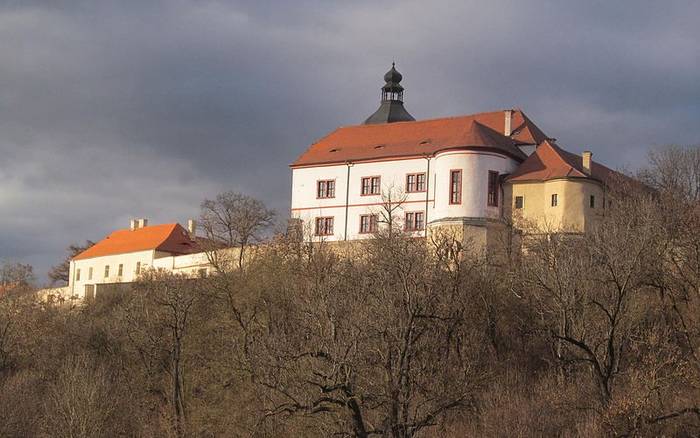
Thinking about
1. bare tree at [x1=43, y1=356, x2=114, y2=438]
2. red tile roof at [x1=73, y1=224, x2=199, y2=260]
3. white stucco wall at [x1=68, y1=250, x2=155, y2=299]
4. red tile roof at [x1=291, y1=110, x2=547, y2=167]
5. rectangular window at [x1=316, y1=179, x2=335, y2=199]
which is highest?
red tile roof at [x1=291, y1=110, x2=547, y2=167]

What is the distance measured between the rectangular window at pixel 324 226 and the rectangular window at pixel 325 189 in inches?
53.5

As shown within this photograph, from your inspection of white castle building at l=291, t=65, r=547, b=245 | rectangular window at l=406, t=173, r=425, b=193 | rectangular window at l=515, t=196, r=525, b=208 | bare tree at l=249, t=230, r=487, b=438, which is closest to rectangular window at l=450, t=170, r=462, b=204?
white castle building at l=291, t=65, r=547, b=245

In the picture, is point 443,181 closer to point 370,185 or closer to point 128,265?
point 370,185

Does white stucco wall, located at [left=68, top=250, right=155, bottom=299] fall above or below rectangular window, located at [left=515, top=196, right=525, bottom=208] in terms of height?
below

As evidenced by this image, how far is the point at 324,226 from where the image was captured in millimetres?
62594

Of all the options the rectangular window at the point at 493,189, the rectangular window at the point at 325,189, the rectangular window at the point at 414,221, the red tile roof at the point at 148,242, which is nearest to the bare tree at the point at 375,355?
the rectangular window at the point at 493,189

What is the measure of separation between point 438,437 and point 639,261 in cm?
971

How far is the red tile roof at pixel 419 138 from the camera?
59406 mm

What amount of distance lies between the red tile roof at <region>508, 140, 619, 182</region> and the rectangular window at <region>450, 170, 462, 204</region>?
2706 mm

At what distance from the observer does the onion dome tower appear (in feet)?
255

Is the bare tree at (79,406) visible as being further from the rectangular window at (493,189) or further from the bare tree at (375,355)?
the rectangular window at (493,189)

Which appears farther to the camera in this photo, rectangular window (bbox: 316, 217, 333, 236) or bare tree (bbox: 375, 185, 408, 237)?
rectangular window (bbox: 316, 217, 333, 236)

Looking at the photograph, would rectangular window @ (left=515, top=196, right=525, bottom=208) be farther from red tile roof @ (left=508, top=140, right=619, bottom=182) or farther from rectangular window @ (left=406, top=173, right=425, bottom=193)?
rectangular window @ (left=406, top=173, right=425, bottom=193)

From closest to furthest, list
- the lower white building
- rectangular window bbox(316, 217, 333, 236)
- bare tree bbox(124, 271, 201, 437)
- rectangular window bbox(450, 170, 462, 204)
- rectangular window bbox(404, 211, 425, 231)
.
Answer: bare tree bbox(124, 271, 201, 437), rectangular window bbox(450, 170, 462, 204), rectangular window bbox(404, 211, 425, 231), rectangular window bbox(316, 217, 333, 236), the lower white building
